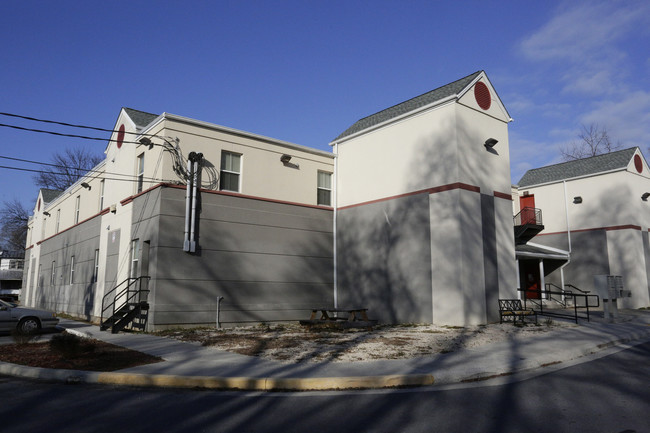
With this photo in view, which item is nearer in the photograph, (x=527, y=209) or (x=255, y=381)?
(x=255, y=381)

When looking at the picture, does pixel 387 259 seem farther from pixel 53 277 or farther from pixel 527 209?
pixel 53 277

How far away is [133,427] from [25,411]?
6.22 ft

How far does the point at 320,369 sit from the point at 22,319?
1273 centimetres

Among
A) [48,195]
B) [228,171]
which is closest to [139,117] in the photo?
[228,171]

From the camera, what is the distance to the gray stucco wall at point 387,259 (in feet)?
55.4

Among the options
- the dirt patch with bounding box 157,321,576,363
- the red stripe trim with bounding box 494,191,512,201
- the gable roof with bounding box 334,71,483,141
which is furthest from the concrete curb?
the gable roof with bounding box 334,71,483,141

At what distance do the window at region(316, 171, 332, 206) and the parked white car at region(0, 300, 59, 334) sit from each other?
11330mm

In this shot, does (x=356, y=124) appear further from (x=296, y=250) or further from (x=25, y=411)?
(x=25, y=411)

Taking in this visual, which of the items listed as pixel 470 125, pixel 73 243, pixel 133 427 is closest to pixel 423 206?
pixel 470 125

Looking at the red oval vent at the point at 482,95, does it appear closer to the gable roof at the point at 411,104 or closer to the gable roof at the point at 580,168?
the gable roof at the point at 411,104

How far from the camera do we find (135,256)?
17.7 m

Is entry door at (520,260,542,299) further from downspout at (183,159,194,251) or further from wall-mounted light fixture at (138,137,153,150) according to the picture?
wall-mounted light fixture at (138,137,153,150)

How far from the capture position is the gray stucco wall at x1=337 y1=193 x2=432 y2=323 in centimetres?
1689

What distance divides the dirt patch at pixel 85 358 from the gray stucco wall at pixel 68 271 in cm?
1072
